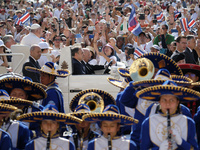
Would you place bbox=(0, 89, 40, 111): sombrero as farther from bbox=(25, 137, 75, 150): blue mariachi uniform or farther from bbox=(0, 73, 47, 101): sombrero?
bbox=(25, 137, 75, 150): blue mariachi uniform

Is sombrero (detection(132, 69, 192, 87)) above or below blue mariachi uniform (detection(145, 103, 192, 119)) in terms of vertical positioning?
above

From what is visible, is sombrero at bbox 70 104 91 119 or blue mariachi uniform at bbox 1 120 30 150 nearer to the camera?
blue mariachi uniform at bbox 1 120 30 150

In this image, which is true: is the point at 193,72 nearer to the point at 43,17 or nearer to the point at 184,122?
the point at 184,122

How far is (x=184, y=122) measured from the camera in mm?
4840

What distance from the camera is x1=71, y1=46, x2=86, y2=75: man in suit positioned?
945 centimetres

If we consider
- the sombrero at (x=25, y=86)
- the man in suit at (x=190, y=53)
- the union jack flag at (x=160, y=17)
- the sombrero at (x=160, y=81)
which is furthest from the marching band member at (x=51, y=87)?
the union jack flag at (x=160, y=17)

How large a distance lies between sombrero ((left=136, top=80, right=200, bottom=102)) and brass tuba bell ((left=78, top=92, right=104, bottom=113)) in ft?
4.77

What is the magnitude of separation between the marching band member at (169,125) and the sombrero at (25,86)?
176 cm

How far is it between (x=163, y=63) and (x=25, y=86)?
180 cm

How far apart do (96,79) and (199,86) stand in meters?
3.44

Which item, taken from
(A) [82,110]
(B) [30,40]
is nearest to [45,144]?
(A) [82,110]

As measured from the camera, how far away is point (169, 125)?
480 centimetres

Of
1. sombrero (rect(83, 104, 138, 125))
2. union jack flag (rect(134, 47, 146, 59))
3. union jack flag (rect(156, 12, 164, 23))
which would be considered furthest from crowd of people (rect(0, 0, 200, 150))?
union jack flag (rect(156, 12, 164, 23))

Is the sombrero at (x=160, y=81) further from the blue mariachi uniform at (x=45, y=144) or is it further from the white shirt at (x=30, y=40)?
the white shirt at (x=30, y=40)
